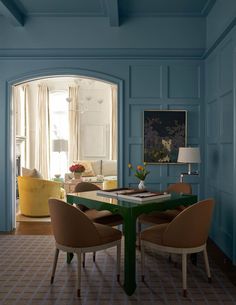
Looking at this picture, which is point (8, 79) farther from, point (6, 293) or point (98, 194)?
point (6, 293)

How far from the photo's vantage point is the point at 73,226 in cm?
293

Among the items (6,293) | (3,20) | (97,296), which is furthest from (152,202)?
(3,20)

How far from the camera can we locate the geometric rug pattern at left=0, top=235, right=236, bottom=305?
2.85 meters

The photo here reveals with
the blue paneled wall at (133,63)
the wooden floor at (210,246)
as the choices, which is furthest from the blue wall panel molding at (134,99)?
the wooden floor at (210,246)

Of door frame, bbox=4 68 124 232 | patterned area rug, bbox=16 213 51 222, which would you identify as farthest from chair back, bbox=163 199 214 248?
patterned area rug, bbox=16 213 51 222

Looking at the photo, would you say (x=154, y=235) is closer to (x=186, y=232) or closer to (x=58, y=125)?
(x=186, y=232)

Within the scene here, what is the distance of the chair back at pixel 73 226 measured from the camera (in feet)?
9.54

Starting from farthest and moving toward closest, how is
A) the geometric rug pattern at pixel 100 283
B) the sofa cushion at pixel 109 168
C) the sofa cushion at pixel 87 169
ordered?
1. the sofa cushion at pixel 109 168
2. the sofa cushion at pixel 87 169
3. the geometric rug pattern at pixel 100 283

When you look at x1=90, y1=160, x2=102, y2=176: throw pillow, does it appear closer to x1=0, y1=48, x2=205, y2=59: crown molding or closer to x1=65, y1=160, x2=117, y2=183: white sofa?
x1=65, y1=160, x2=117, y2=183: white sofa

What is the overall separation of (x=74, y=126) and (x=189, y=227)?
6.96 meters

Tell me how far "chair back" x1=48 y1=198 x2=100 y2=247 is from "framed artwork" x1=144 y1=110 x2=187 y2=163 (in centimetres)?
232

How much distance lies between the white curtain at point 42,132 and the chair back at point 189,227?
22.8ft

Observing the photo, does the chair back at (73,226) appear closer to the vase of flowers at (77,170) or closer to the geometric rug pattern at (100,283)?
the geometric rug pattern at (100,283)

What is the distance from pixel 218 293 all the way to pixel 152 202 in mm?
1014
